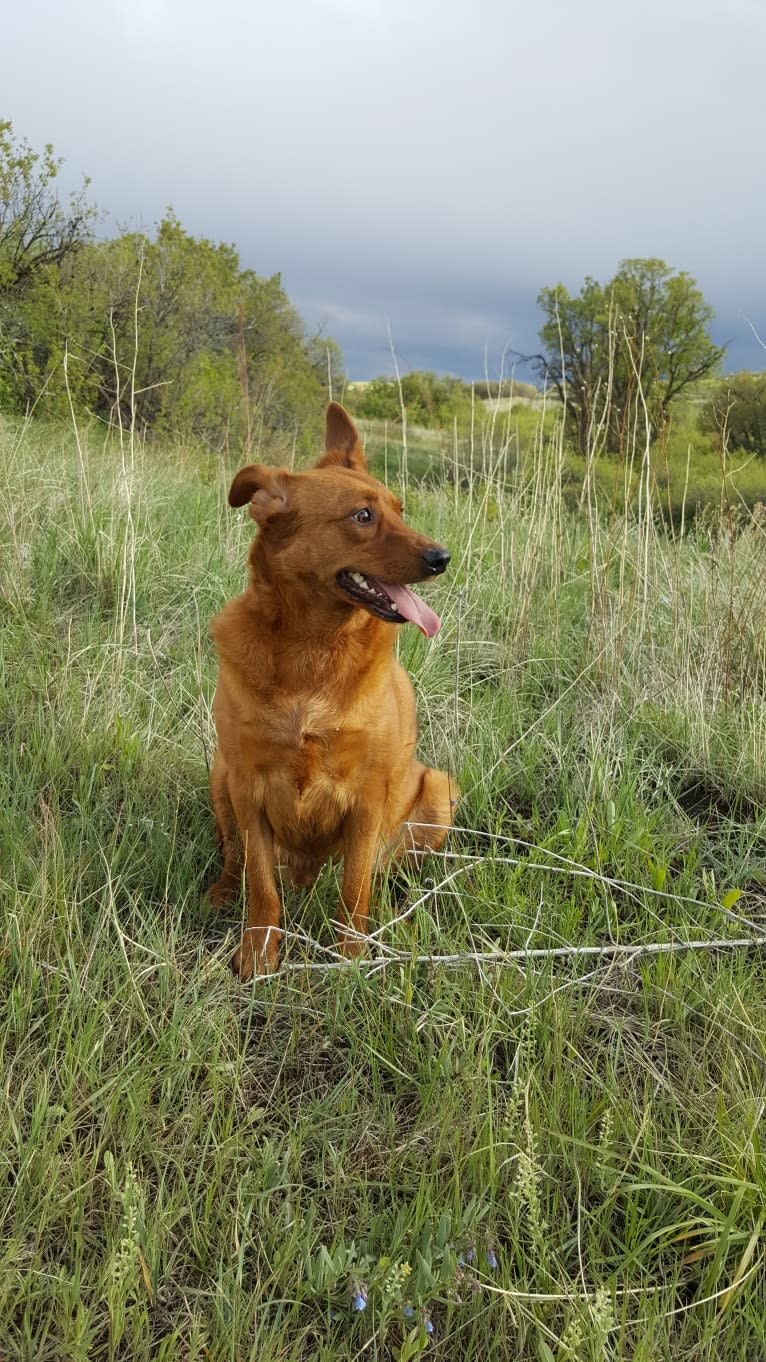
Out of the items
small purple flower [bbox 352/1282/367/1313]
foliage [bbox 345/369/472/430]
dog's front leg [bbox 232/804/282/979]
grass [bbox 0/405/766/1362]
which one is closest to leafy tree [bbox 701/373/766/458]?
foliage [bbox 345/369/472/430]

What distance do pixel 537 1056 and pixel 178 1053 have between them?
814 millimetres

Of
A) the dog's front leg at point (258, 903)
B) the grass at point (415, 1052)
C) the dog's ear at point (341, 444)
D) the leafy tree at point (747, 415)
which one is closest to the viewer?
the grass at point (415, 1052)

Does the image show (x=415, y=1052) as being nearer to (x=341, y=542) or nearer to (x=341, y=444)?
(x=341, y=542)

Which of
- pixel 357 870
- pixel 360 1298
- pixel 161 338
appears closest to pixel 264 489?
pixel 357 870

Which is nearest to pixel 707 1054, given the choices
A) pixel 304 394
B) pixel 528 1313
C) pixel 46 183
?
pixel 528 1313

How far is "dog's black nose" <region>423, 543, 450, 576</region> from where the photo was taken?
7.40ft

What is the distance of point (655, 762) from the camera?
371 cm

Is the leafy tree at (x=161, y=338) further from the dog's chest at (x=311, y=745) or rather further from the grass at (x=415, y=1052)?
the dog's chest at (x=311, y=745)

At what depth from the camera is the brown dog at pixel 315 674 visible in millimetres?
2389

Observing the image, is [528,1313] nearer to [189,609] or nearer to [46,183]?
[189,609]

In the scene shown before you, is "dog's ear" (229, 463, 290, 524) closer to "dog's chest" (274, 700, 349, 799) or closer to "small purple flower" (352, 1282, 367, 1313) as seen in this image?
"dog's chest" (274, 700, 349, 799)

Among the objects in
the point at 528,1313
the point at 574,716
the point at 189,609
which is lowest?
the point at 528,1313

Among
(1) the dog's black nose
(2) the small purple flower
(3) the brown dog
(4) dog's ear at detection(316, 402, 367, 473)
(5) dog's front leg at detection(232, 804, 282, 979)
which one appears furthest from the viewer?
(4) dog's ear at detection(316, 402, 367, 473)

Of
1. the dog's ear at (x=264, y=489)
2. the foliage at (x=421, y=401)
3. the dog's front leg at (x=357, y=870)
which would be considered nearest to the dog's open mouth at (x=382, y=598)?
the dog's ear at (x=264, y=489)
